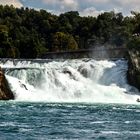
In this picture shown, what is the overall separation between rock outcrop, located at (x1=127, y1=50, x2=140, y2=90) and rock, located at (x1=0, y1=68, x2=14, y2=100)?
15.0 metres

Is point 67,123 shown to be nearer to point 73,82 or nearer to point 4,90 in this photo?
point 4,90

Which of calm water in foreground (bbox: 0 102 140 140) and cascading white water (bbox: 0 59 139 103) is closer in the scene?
calm water in foreground (bbox: 0 102 140 140)

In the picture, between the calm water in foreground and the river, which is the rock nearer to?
the river

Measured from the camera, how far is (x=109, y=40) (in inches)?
5007

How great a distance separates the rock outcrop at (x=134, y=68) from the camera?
71.9 meters

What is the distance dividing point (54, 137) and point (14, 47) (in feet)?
263

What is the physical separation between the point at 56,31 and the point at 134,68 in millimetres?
65128

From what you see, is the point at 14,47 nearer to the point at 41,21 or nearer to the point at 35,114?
the point at 41,21

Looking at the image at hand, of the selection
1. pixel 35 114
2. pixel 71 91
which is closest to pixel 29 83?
pixel 71 91

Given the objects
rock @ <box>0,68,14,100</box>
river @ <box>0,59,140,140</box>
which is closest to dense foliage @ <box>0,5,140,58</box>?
river @ <box>0,59,140,140</box>

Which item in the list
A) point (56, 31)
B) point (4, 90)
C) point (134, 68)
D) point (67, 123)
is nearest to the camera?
point (67, 123)

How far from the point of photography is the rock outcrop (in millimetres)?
71875

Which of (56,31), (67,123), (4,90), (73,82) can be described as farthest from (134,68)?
(56,31)

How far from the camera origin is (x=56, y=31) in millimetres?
137500
